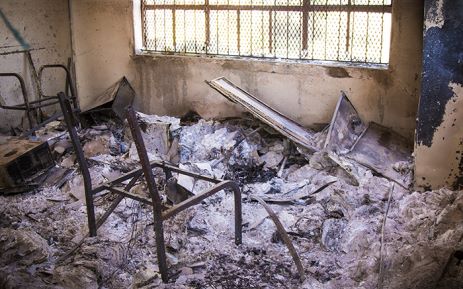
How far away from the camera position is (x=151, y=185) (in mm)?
3984

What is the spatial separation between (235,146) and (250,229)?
1822 millimetres

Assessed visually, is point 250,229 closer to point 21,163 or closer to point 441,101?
point 441,101

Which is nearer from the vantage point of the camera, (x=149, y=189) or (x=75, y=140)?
(x=149, y=189)

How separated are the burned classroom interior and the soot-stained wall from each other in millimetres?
14

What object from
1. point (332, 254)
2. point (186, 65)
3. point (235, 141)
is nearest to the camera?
point (332, 254)

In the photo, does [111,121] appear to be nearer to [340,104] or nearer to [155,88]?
[155,88]

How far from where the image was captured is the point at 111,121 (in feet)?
26.7

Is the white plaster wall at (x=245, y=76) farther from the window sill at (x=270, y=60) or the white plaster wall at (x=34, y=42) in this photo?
the white plaster wall at (x=34, y=42)

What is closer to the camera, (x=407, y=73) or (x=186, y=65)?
(x=407, y=73)

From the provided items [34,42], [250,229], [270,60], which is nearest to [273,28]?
[270,60]

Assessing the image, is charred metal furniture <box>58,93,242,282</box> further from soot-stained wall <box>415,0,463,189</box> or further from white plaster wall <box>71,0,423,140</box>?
white plaster wall <box>71,0,423,140</box>

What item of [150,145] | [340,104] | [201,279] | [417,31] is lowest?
[201,279]

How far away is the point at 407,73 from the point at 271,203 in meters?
2.37

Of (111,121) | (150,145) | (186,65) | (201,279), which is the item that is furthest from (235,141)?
(201,279)
